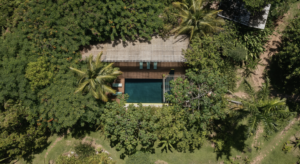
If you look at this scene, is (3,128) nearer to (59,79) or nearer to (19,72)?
(19,72)

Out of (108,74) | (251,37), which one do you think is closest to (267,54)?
(251,37)

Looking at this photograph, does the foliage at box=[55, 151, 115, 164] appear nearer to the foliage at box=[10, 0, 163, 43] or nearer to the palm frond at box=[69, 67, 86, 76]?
the palm frond at box=[69, 67, 86, 76]

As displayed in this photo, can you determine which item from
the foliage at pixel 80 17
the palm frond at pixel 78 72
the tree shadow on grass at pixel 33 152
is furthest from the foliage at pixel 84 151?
the foliage at pixel 80 17

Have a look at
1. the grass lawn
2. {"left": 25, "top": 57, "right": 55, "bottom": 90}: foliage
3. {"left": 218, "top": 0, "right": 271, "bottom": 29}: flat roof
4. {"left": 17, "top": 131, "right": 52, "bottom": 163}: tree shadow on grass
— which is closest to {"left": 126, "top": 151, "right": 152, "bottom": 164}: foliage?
the grass lawn

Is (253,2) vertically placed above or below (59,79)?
above

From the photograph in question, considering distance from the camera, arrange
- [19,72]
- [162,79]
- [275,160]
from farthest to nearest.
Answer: [162,79] < [275,160] < [19,72]

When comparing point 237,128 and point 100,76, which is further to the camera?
point 237,128

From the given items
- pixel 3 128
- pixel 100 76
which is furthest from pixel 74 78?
pixel 3 128
